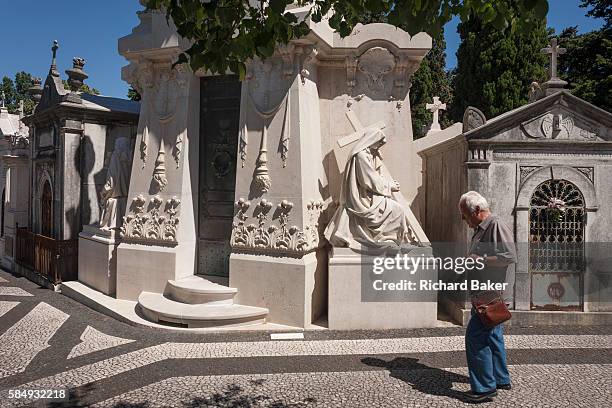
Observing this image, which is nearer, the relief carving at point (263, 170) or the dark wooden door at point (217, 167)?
the relief carving at point (263, 170)

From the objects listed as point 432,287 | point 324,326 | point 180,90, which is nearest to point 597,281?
point 432,287

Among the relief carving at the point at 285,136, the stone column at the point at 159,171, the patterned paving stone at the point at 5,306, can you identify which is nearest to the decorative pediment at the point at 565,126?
the relief carving at the point at 285,136

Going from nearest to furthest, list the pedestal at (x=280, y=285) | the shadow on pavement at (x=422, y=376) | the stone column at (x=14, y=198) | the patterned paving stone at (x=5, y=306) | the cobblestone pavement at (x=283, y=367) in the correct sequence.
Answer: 1. the cobblestone pavement at (x=283, y=367)
2. the shadow on pavement at (x=422, y=376)
3. the pedestal at (x=280, y=285)
4. the patterned paving stone at (x=5, y=306)
5. the stone column at (x=14, y=198)

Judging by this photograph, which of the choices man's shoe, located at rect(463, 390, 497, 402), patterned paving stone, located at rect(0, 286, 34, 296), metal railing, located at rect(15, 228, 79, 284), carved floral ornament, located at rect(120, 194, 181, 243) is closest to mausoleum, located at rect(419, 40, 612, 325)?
man's shoe, located at rect(463, 390, 497, 402)

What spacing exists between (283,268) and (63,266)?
5.64m

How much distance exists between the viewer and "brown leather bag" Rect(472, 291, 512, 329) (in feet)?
12.7

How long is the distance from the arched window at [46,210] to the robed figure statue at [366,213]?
7.40 metres

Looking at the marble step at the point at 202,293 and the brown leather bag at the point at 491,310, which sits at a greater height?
the brown leather bag at the point at 491,310

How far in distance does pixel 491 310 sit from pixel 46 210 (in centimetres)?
1048

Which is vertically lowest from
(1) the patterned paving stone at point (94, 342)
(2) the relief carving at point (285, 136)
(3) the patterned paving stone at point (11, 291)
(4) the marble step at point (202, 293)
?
(3) the patterned paving stone at point (11, 291)

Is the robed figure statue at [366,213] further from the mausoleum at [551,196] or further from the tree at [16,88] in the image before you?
the tree at [16,88]

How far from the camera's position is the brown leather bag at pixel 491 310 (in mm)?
3881

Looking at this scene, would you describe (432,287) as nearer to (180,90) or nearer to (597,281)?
(597,281)

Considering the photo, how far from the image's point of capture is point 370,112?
7.71m
